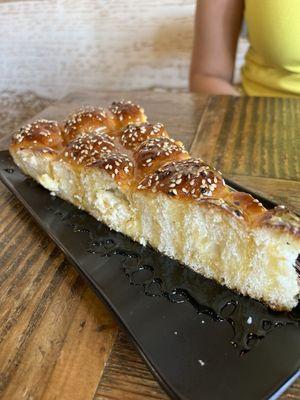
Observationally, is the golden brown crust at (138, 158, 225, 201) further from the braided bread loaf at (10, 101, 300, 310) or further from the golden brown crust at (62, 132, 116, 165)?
the golden brown crust at (62, 132, 116, 165)

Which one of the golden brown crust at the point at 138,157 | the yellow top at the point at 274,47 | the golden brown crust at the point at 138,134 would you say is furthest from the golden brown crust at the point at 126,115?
the yellow top at the point at 274,47

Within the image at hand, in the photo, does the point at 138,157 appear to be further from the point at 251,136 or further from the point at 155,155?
the point at 251,136

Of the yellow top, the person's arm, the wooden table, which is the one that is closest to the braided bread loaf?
the wooden table

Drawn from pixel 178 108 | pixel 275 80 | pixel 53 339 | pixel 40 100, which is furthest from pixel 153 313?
pixel 40 100

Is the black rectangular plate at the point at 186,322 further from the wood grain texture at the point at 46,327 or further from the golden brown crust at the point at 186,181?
the golden brown crust at the point at 186,181

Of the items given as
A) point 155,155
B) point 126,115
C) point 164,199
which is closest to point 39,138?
point 126,115
